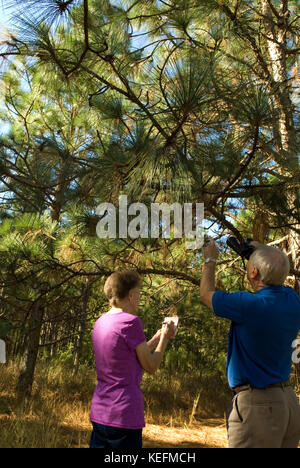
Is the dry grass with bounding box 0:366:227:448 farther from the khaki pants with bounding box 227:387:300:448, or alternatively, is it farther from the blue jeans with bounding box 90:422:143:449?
the khaki pants with bounding box 227:387:300:448

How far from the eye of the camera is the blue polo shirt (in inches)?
58.5

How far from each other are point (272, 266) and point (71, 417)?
126 inches

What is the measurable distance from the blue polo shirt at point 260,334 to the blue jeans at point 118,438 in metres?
0.44

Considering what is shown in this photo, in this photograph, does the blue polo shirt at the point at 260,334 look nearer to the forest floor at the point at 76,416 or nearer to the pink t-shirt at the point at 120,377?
the pink t-shirt at the point at 120,377

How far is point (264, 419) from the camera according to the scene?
1407mm

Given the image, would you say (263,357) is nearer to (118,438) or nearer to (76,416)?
(118,438)

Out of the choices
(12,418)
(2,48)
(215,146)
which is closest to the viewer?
(215,146)
